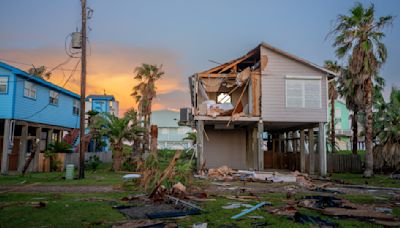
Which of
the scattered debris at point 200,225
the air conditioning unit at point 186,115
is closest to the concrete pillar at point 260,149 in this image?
the air conditioning unit at point 186,115

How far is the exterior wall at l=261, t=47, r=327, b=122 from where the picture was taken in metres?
19.7

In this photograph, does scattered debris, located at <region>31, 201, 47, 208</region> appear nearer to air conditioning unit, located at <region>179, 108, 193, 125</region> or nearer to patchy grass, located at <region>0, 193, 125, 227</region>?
patchy grass, located at <region>0, 193, 125, 227</region>

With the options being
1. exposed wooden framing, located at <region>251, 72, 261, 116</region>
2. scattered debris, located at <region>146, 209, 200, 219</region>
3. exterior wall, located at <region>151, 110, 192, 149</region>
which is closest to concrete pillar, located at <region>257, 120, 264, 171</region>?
exposed wooden framing, located at <region>251, 72, 261, 116</region>

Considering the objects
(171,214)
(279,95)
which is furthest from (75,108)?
(171,214)

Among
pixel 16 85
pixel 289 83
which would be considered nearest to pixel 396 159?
pixel 289 83

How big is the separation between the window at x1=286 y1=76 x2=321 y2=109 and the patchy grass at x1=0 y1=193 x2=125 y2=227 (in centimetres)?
1331

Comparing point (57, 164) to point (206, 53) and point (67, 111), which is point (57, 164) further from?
point (206, 53)

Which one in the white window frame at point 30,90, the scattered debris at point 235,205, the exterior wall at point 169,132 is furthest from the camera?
the exterior wall at point 169,132

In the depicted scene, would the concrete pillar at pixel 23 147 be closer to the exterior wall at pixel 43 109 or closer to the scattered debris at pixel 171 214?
the exterior wall at pixel 43 109

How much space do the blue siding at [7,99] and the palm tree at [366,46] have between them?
68.7 feet

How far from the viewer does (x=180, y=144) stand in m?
57.2

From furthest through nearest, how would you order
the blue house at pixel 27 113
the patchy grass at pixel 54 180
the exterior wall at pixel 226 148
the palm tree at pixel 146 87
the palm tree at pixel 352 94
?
the palm tree at pixel 146 87
the exterior wall at pixel 226 148
the palm tree at pixel 352 94
the blue house at pixel 27 113
the patchy grass at pixel 54 180

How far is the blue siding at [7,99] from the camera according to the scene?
19.9 metres

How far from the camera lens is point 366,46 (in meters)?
19.9
